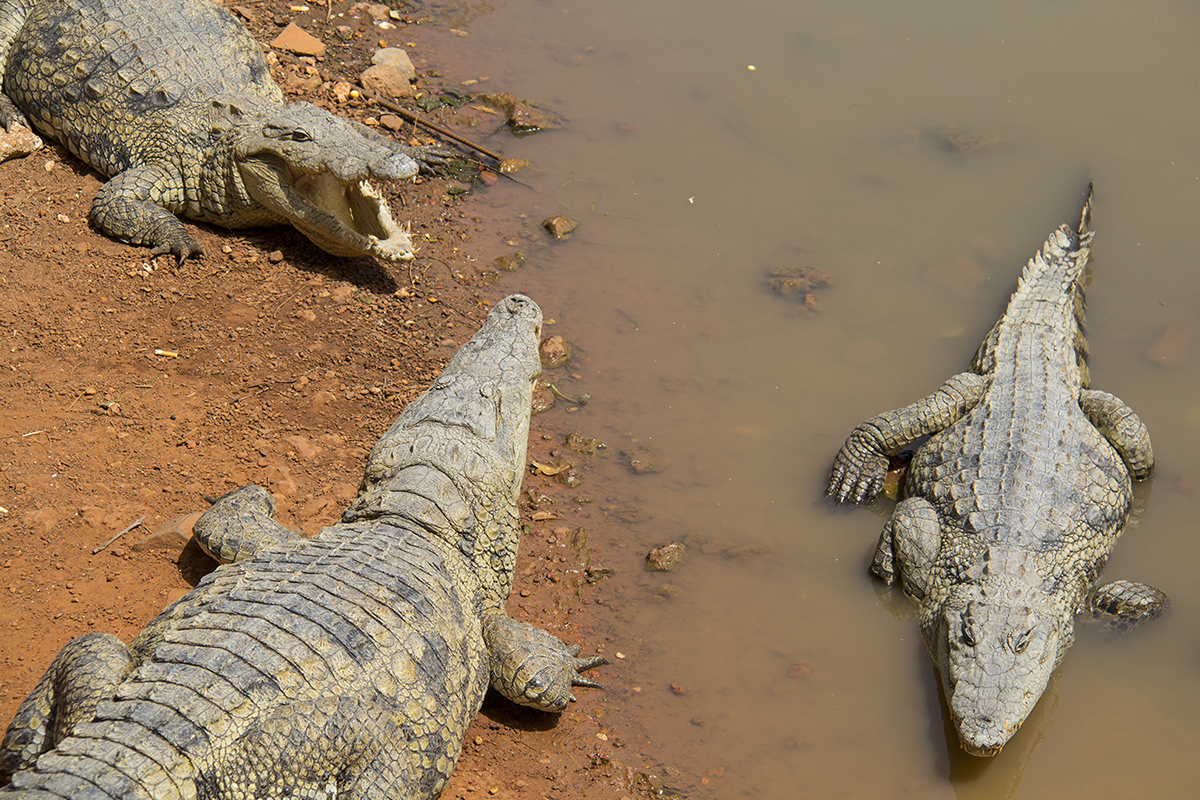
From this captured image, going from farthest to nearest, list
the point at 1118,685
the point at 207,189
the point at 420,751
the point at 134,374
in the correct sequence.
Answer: the point at 207,189, the point at 134,374, the point at 1118,685, the point at 420,751

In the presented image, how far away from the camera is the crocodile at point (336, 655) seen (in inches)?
98.4

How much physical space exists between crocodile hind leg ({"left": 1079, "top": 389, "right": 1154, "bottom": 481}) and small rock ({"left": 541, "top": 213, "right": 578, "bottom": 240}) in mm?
3116

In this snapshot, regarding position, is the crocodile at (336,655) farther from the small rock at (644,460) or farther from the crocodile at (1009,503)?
the crocodile at (1009,503)

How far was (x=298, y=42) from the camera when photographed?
6.70m

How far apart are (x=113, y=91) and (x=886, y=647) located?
17.2 ft

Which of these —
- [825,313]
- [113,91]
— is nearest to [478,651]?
[825,313]

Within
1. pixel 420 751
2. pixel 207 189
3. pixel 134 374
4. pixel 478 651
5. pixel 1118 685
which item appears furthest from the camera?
pixel 207 189

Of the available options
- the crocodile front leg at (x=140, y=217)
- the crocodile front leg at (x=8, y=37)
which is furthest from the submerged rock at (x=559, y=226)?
the crocodile front leg at (x=8, y=37)

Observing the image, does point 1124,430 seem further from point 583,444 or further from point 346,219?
point 346,219

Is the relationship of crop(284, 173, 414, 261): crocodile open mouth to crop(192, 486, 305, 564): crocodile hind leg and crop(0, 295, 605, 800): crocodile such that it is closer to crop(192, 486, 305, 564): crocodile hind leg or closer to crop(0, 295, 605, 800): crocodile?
crop(0, 295, 605, 800): crocodile

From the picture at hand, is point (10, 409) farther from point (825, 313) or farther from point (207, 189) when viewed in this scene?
point (825, 313)

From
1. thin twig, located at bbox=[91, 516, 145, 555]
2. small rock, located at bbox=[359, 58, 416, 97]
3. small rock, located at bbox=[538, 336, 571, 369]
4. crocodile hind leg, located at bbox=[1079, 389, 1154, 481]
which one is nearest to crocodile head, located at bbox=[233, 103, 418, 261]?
small rock, located at bbox=[538, 336, 571, 369]

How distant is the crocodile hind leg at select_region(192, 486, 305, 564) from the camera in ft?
11.3

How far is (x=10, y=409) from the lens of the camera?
4.11 m
